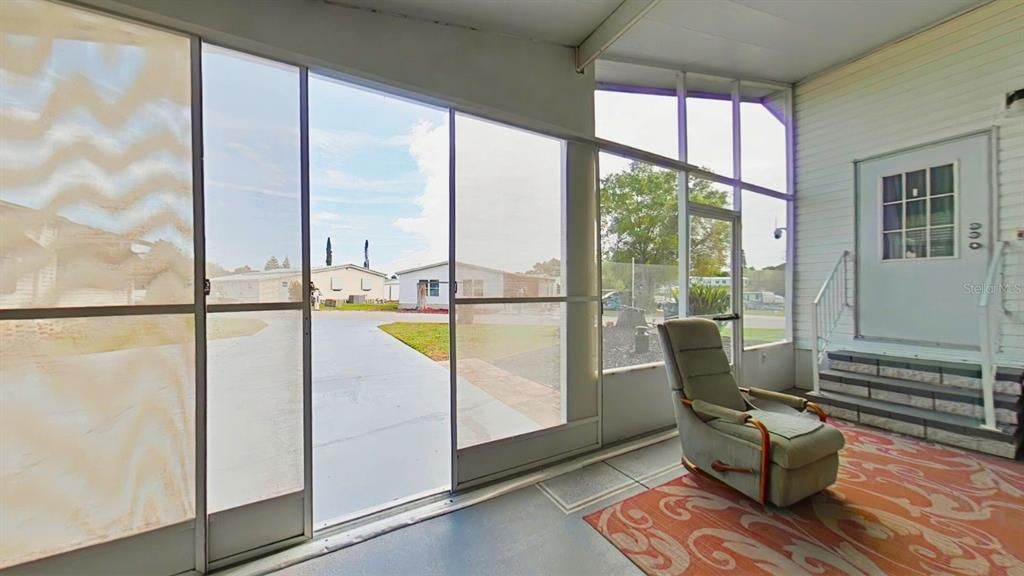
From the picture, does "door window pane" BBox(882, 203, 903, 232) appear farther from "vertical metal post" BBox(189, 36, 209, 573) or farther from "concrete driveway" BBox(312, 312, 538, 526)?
"vertical metal post" BBox(189, 36, 209, 573)

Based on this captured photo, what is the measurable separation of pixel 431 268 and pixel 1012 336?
232 inches

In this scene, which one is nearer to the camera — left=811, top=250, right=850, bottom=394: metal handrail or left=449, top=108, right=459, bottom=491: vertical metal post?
left=449, top=108, right=459, bottom=491: vertical metal post

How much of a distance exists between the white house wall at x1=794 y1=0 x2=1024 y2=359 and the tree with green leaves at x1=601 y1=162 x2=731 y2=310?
168cm

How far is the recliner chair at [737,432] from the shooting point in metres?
2.35

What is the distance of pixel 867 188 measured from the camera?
451 centimetres

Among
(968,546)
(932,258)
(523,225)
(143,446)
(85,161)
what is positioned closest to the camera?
(85,161)

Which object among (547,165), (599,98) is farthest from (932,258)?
(547,165)

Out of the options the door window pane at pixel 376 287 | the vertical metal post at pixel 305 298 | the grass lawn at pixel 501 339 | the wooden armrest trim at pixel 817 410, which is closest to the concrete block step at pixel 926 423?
the wooden armrest trim at pixel 817 410

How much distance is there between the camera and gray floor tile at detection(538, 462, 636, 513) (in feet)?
8.41

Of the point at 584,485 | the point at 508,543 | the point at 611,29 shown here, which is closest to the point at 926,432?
the point at 584,485

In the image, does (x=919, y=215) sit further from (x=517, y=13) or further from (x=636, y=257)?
(x=517, y=13)

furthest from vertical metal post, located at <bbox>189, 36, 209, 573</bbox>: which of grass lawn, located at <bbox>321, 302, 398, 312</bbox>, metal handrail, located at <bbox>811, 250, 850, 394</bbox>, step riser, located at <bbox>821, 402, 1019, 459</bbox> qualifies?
metal handrail, located at <bbox>811, 250, 850, 394</bbox>

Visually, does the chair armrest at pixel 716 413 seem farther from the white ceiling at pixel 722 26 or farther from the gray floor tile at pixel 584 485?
the white ceiling at pixel 722 26

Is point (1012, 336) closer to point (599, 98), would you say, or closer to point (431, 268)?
point (599, 98)
